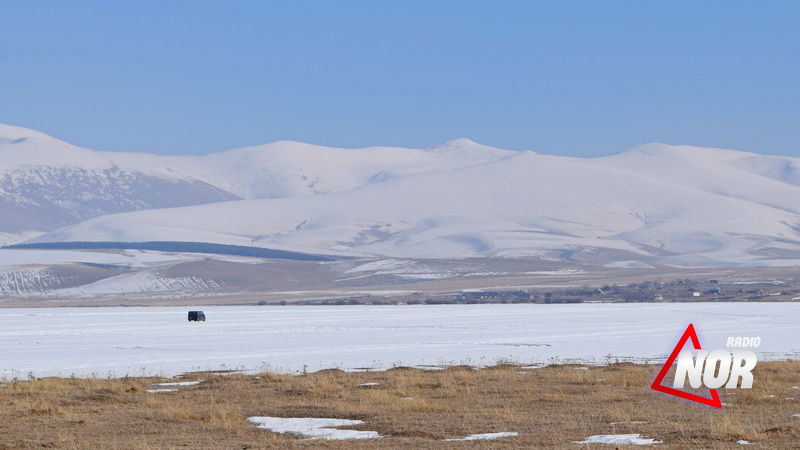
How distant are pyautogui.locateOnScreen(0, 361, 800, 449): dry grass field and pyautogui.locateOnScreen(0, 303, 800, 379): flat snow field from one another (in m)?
4.82

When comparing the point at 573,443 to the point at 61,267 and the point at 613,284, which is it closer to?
the point at 613,284

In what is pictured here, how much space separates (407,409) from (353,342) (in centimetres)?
2388

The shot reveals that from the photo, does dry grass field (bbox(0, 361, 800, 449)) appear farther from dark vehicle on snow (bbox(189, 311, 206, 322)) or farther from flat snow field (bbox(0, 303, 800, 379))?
dark vehicle on snow (bbox(189, 311, 206, 322))

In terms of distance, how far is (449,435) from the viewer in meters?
17.0

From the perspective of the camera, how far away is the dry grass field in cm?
1633

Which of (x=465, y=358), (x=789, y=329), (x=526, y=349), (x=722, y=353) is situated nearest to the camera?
(x=722, y=353)

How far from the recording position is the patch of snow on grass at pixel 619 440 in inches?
614

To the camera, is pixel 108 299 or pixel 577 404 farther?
pixel 108 299

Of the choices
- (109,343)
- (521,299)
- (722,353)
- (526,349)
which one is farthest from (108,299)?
(722,353)

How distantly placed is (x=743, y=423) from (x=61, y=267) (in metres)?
175

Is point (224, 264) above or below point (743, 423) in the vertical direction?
above

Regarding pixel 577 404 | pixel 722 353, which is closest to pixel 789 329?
pixel 722 353

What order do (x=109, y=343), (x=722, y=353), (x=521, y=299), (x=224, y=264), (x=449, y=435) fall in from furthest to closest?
(x=224, y=264) → (x=521, y=299) → (x=109, y=343) → (x=722, y=353) → (x=449, y=435)

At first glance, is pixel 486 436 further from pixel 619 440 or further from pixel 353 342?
pixel 353 342
